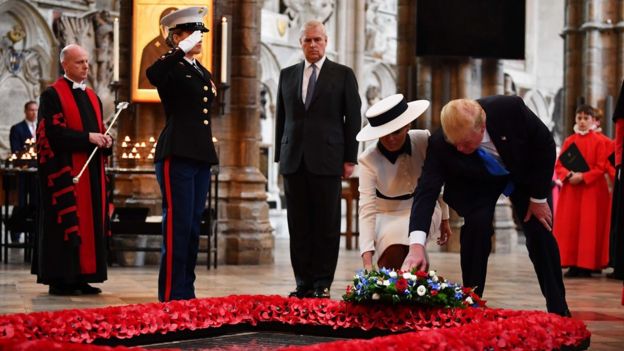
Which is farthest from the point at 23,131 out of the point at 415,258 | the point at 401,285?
the point at 401,285

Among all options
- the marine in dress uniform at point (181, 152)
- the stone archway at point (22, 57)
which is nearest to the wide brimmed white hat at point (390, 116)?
the marine in dress uniform at point (181, 152)

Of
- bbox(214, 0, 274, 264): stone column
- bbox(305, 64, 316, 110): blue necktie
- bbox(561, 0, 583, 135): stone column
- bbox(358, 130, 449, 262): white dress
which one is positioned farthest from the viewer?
bbox(561, 0, 583, 135): stone column

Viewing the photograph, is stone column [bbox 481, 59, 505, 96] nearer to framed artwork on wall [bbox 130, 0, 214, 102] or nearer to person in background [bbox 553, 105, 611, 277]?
person in background [bbox 553, 105, 611, 277]

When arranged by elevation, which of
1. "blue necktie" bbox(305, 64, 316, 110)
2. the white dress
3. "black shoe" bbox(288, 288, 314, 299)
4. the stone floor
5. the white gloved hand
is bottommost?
the stone floor

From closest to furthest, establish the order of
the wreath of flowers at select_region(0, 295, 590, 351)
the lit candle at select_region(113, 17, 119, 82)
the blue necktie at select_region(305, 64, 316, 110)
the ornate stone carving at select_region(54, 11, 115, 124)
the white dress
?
the wreath of flowers at select_region(0, 295, 590, 351)
the white dress
the blue necktie at select_region(305, 64, 316, 110)
the lit candle at select_region(113, 17, 119, 82)
the ornate stone carving at select_region(54, 11, 115, 124)

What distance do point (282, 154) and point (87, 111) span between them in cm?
157

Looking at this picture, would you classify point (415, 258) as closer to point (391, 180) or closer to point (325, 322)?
point (325, 322)

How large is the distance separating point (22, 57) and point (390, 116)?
51.6 ft

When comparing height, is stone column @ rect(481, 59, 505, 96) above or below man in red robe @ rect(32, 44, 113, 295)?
above

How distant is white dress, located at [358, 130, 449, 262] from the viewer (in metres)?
6.10

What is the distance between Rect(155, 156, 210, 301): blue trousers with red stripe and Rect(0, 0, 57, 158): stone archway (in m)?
14.2

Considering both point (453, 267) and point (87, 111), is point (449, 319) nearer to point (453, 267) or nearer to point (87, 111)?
point (87, 111)

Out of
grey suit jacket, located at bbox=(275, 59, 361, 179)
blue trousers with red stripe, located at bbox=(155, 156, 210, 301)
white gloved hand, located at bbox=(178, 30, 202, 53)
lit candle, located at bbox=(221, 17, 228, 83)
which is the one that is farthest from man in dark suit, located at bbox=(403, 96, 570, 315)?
lit candle, located at bbox=(221, 17, 228, 83)

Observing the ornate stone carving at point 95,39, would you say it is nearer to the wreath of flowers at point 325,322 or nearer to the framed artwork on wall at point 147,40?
the framed artwork on wall at point 147,40
